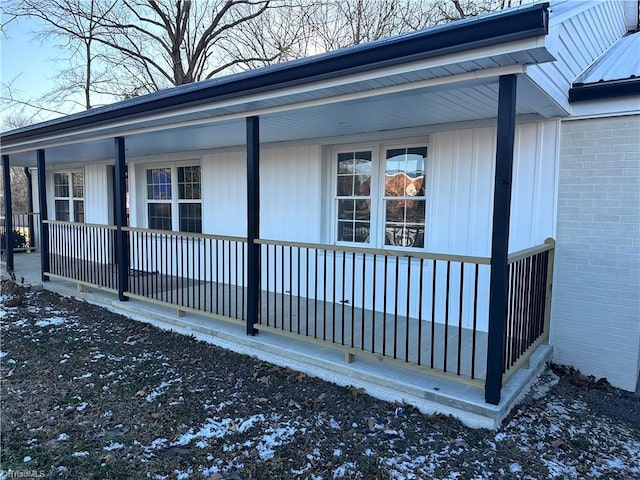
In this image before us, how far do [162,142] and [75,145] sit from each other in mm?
1667

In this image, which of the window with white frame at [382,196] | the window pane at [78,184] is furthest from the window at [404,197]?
Answer: the window pane at [78,184]

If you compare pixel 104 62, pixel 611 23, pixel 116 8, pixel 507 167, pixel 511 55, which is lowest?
pixel 507 167

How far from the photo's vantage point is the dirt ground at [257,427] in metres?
2.77

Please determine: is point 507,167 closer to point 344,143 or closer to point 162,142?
point 344,143

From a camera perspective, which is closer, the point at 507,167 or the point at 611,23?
the point at 507,167

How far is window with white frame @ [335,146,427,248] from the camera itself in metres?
5.39

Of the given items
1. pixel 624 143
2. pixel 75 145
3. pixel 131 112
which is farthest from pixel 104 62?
pixel 624 143

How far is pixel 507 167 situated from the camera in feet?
9.56

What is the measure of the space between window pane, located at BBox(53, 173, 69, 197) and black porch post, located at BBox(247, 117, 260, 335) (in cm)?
885

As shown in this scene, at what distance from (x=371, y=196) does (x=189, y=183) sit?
402cm

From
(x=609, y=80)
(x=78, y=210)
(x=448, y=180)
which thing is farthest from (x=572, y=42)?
(x=78, y=210)

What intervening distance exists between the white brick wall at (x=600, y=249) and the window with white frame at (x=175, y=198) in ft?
19.7

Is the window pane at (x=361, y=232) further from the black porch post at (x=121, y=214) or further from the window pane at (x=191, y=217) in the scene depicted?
the window pane at (x=191, y=217)

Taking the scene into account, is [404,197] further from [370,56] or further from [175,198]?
[175,198]
